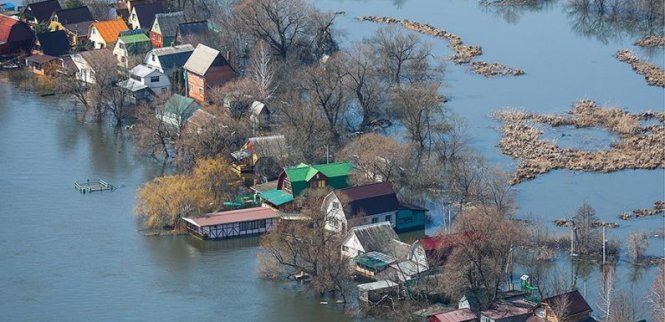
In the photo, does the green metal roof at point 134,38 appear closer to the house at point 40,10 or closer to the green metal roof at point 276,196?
the house at point 40,10

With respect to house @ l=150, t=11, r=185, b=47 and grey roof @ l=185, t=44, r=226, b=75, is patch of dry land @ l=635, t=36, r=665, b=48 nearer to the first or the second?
grey roof @ l=185, t=44, r=226, b=75

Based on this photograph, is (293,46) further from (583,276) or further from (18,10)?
(583,276)

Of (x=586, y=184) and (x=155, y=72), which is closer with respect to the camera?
(x=586, y=184)

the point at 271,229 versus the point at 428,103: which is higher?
the point at 428,103

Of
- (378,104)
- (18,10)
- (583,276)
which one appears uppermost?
(18,10)

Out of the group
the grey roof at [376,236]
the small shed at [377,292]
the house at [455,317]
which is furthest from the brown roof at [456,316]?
the grey roof at [376,236]

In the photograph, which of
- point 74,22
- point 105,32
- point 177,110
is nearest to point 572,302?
point 177,110

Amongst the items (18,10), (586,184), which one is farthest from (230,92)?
(18,10)
